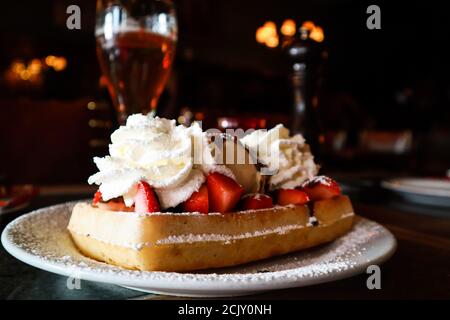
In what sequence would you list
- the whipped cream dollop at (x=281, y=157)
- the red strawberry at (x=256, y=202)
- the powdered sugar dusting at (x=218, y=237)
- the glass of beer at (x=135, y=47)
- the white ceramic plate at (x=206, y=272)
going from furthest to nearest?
the glass of beer at (x=135, y=47), the whipped cream dollop at (x=281, y=157), the red strawberry at (x=256, y=202), the powdered sugar dusting at (x=218, y=237), the white ceramic plate at (x=206, y=272)

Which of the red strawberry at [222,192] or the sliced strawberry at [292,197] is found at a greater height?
the red strawberry at [222,192]

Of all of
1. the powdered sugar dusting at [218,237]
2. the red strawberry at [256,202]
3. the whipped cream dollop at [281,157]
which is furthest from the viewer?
the whipped cream dollop at [281,157]

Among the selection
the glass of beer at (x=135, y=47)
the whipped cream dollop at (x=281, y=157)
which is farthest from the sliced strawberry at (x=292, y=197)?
the glass of beer at (x=135, y=47)

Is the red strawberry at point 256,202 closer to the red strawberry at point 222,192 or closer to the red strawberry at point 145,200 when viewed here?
the red strawberry at point 222,192

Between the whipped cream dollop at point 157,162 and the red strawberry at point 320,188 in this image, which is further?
the red strawberry at point 320,188

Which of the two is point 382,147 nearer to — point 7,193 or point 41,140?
point 41,140

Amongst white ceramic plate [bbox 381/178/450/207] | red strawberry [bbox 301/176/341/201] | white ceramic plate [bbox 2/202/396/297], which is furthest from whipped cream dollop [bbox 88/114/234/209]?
white ceramic plate [bbox 381/178/450/207]

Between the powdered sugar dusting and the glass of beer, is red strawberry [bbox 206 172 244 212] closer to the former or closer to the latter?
the powdered sugar dusting
